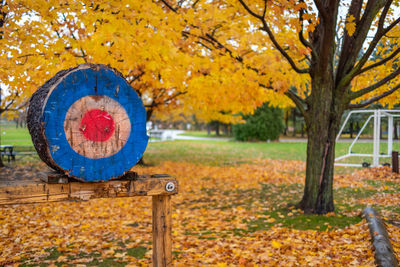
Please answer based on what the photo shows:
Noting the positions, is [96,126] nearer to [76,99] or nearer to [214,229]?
[76,99]

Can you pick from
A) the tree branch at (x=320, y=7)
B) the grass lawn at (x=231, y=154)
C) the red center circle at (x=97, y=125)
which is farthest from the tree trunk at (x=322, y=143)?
the grass lawn at (x=231, y=154)

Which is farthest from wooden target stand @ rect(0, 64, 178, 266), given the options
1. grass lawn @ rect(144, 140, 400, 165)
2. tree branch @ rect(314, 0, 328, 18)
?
grass lawn @ rect(144, 140, 400, 165)

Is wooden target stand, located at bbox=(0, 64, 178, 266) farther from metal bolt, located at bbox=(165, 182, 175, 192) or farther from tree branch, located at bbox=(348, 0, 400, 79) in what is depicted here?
tree branch, located at bbox=(348, 0, 400, 79)

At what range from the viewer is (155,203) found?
8.75ft

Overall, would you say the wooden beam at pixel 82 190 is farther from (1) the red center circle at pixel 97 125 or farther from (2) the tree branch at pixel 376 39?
(2) the tree branch at pixel 376 39

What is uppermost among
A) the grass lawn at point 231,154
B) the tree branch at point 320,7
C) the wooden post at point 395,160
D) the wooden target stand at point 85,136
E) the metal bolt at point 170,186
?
the tree branch at point 320,7

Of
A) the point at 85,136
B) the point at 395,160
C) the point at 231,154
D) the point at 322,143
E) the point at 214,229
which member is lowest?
the point at 214,229

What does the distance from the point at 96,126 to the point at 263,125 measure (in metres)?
28.5

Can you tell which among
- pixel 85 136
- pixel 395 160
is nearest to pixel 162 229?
pixel 85 136

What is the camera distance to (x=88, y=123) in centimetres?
219

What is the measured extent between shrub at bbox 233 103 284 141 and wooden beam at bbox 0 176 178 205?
2800 centimetres

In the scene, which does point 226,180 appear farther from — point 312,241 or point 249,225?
point 312,241

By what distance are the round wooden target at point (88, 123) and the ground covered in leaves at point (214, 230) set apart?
6.96ft

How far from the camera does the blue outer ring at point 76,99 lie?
208 centimetres
